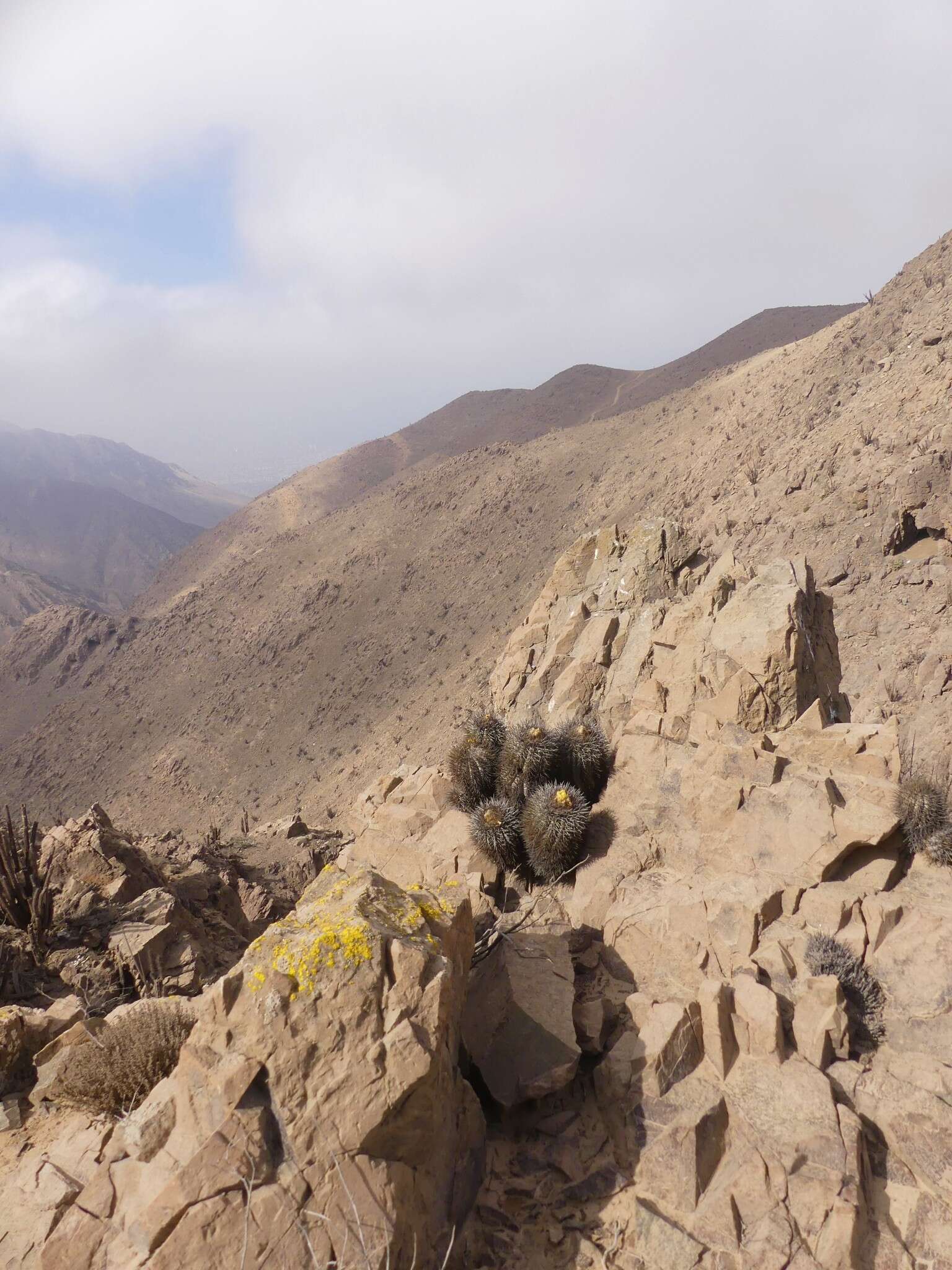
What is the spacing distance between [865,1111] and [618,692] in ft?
19.3

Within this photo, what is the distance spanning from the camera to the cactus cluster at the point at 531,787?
731 centimetres

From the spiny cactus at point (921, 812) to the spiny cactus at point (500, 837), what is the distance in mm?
3775

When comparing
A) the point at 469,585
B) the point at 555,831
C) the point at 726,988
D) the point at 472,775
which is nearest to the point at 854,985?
the point at 726,988

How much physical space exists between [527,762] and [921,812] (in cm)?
395

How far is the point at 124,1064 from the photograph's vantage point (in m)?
4.57

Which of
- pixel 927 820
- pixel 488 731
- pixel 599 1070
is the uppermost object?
pixel 488 731

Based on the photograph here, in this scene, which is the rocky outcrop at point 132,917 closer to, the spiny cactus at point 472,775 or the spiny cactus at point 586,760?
the spiny cactus at point 472,775

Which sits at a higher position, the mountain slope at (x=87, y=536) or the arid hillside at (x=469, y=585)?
the mountain slope at (x=87, y=536)

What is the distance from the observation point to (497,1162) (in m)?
4.66

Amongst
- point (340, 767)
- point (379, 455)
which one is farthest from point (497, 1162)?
point (379, 455)

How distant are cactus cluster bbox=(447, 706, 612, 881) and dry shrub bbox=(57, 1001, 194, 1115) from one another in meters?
3.67

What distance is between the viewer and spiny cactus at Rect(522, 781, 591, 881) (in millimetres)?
7211

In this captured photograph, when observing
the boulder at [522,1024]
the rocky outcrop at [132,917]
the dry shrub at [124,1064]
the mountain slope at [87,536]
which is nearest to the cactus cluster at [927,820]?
the boulder at [522,1024]

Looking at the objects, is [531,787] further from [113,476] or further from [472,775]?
[113,476]
